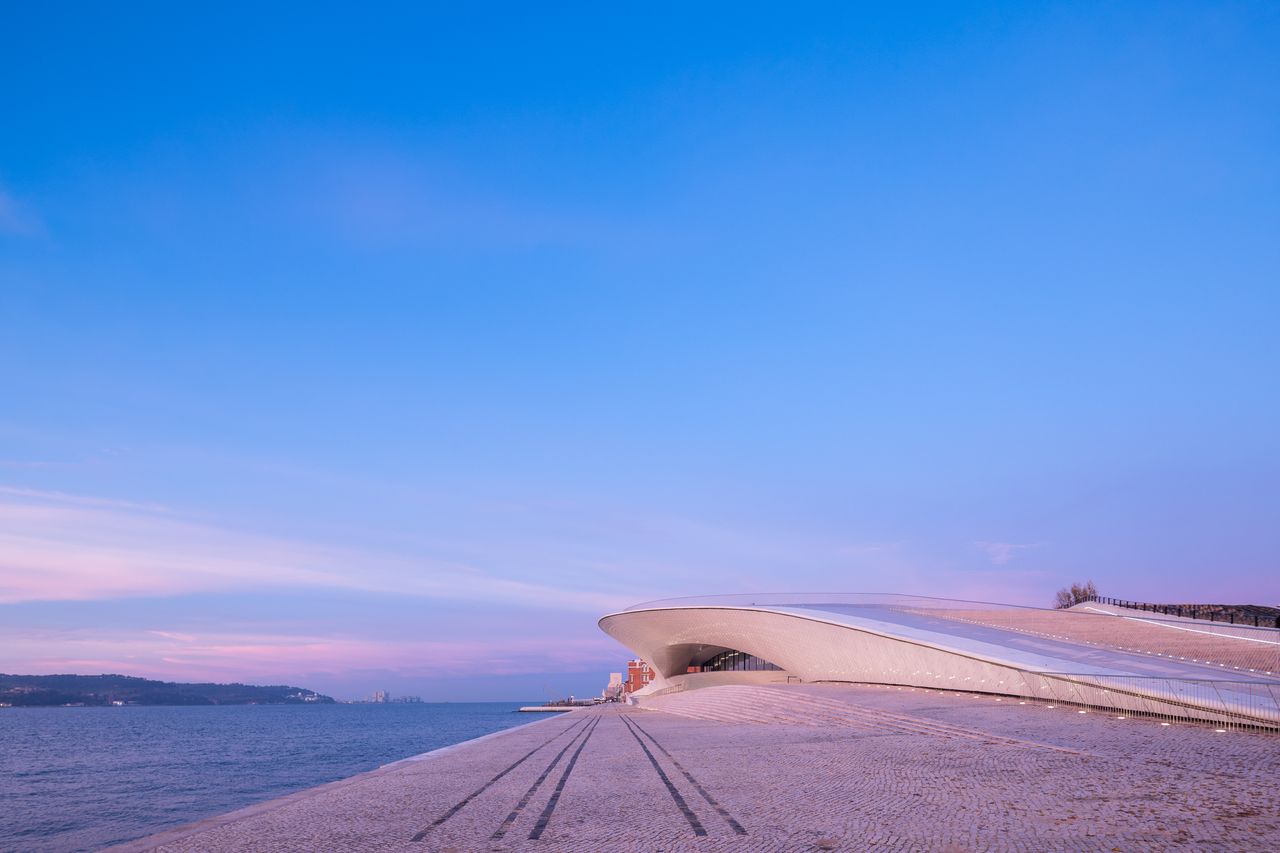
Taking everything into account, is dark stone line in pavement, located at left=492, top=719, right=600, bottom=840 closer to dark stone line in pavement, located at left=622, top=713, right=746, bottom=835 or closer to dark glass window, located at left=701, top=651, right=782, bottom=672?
dark stone line in pavement, located at left=622, top=713, right=746, bottom=835

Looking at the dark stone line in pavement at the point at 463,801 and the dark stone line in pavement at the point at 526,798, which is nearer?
the dark stone line in pavement at the point at 526,798

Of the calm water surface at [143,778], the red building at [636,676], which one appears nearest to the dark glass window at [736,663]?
the calm water surface at [143,778]

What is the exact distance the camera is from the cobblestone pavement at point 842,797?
7.76 meters

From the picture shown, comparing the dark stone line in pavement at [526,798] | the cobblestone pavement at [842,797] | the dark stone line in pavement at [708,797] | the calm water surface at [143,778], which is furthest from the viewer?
the calm water surface at [143,778]

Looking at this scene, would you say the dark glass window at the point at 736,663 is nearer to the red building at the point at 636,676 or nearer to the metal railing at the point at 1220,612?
the metal railing at the point at 1220,612

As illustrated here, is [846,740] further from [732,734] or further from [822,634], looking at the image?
[822,634]

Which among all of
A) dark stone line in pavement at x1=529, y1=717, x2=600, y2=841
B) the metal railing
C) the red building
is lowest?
the red building

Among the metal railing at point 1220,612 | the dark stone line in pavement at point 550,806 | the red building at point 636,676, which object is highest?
the metal railing at point 1220,612

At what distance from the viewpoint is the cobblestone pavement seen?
7.76 metres

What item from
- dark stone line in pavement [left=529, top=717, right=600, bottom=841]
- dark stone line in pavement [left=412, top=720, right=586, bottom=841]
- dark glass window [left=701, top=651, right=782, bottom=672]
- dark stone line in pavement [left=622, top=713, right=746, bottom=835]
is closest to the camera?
dark stone line in pavement [left=622, top=713, right=746, bottom=835]

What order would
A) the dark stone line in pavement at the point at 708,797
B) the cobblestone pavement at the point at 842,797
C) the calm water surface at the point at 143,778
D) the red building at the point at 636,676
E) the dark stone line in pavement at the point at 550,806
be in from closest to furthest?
the cobblestone pavement at the point at 842,797
the dark stone line in pavement at the point at 708,797
the dark stone line in pavement at the point at 550,806
the calm water surface at the point at 143,778
the red building at the point at 636,676

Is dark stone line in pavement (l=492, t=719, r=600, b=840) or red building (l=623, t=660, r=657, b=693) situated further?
red building (l=623, t=660, r=657, b=693)

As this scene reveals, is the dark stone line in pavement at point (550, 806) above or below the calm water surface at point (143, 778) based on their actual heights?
above

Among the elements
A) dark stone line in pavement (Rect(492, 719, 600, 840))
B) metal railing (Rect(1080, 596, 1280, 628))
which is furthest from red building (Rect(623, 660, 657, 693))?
dark stone line in pavement (Rect(492, 719, 600, 840))
